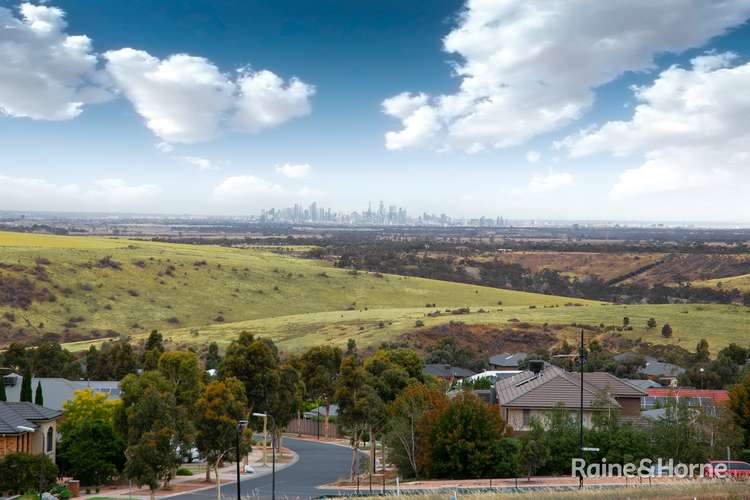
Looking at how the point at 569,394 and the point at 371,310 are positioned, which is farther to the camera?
the point at 371,310

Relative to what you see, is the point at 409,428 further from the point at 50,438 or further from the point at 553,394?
the point at 50,438

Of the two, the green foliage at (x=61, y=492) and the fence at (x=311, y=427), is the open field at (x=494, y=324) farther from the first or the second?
the green foliage at (x=61, y=492)

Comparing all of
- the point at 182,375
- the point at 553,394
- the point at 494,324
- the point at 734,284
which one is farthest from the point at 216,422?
the point at 734,284

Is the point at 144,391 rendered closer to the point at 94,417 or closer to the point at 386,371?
the point at 94,417

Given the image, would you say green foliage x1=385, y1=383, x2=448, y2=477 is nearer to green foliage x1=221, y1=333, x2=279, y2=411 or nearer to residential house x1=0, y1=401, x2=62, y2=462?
green foliage x1=221, y1=333, x2=279, y2=411

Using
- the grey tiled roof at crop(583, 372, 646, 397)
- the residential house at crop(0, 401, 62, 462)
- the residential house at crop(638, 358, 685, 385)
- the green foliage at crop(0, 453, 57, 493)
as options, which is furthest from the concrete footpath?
the residential house at crop(638, 358, 685, 385)

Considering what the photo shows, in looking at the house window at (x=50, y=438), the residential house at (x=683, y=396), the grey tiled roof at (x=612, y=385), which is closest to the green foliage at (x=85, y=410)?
the house window at (x=50, y=438)

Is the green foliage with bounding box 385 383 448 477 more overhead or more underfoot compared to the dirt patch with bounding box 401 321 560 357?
more overhead

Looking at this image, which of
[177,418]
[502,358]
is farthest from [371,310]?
[177,418]
